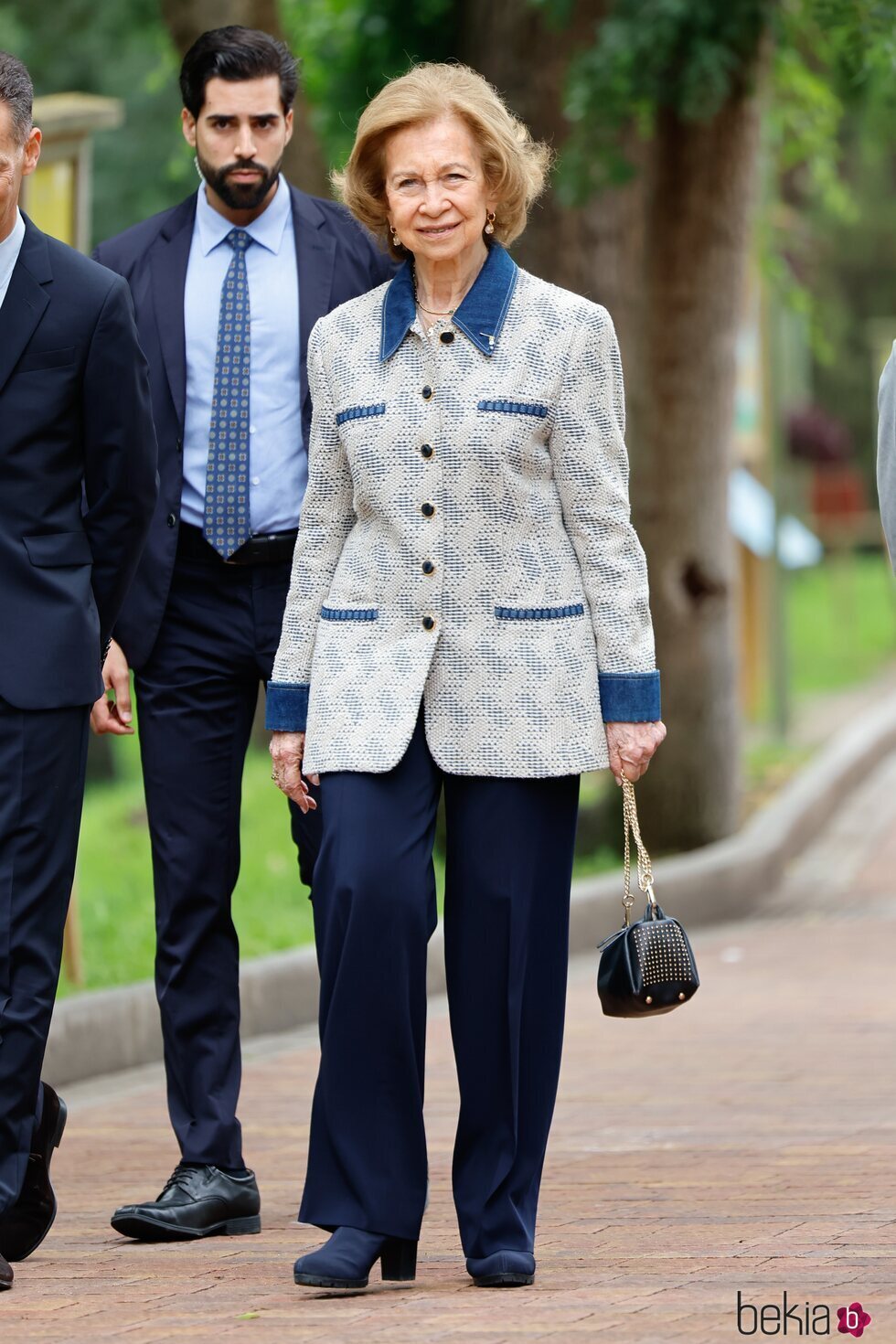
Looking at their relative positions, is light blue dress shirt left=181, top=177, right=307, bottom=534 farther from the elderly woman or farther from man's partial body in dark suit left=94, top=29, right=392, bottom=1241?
the elderly woman

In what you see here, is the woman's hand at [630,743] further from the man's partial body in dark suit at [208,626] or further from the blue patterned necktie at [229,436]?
the blue patterned necktie at [229,436]

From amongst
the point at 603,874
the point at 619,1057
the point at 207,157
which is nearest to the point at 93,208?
the point at 603,874

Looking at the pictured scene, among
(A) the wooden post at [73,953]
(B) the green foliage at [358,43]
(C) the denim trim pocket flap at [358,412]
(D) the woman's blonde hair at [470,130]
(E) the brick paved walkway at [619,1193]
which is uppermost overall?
(B) the green foliage at [358,43]

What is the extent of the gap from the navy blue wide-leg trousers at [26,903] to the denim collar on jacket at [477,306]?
895 mm

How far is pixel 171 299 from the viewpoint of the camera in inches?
204

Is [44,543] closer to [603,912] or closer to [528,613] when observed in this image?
[528,613]

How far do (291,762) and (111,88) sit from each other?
18951 millimetres

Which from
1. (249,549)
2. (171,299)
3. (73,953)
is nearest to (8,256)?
(171,299)

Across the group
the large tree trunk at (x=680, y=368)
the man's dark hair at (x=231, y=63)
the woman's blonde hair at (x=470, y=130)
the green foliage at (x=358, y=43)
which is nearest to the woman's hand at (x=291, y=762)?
the woman's blonde hair at (x=470, y=130)

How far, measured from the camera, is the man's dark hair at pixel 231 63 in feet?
16.9

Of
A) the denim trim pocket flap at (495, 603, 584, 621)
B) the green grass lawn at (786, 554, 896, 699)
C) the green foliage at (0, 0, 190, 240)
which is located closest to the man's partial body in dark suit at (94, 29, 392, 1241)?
the denim trim pocket flap at (495, 603, 584, 621)

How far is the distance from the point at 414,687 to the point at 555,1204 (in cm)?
155

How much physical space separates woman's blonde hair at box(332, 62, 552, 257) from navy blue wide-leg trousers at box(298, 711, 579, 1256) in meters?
0.95

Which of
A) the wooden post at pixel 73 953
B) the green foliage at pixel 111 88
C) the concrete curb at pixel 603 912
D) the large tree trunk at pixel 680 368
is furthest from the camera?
the green foliage at pixel 111 88
